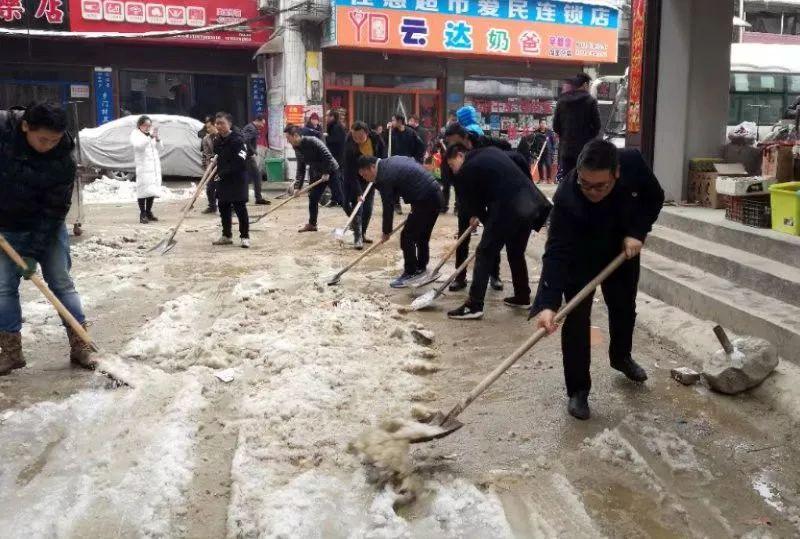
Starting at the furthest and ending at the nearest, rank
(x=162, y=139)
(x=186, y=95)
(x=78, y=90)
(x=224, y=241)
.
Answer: (x=186, y=95) → (x=78, y=90) → (x=162, y=139) → (x=224, y=241)

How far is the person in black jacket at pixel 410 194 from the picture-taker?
7441 mm

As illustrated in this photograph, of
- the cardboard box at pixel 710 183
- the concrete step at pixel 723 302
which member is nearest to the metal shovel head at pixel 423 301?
the concrete step at pixel 723 302

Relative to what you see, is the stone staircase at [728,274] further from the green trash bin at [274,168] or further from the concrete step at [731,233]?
the green trash bin at [274,168]

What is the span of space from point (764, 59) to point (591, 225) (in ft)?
44.7

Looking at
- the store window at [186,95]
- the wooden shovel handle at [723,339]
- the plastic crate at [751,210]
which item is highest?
the store window at [186,95]

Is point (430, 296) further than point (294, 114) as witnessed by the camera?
No

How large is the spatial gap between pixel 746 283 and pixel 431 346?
2.47m

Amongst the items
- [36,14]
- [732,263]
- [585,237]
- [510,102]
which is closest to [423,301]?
[732,263]

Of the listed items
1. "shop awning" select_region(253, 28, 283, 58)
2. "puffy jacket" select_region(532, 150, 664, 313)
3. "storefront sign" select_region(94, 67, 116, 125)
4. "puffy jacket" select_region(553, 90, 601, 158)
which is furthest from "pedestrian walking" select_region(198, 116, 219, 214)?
"puffy jacket" select_region(532, 150, 664, 313)

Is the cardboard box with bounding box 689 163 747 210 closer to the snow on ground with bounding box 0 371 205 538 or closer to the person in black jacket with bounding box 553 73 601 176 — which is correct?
the person in black jacket with bounding box 553 73 601 176

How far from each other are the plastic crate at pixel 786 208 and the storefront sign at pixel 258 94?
1647 cm

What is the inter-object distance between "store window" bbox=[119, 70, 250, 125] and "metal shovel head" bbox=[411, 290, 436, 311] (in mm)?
15873

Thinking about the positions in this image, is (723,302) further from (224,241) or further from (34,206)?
(224,241)

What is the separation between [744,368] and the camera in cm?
451
